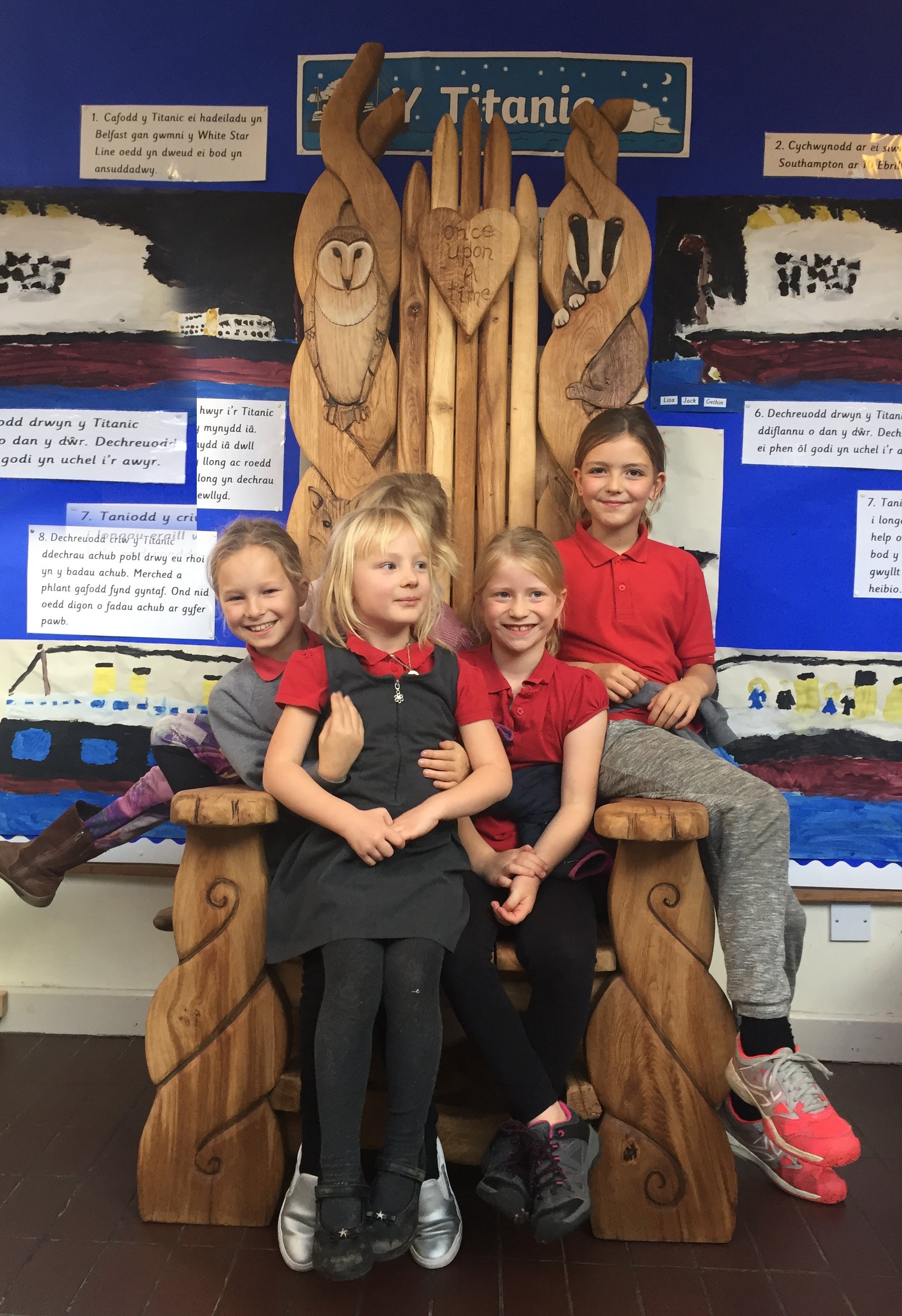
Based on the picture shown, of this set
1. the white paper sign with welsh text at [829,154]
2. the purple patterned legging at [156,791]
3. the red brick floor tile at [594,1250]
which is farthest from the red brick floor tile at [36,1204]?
the white paper sign with welsh text at [829,154]

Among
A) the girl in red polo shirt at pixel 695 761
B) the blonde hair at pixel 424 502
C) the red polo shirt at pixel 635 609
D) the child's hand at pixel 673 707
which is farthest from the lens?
the red polo shirt at pixel 635 609

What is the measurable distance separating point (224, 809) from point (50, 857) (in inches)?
35.2

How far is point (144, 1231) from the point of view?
77.2 inches

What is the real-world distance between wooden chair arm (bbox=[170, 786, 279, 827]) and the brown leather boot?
28.6 inches

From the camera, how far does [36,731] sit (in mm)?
2912

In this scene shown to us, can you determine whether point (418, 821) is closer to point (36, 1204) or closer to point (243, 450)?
point (36, 1204)

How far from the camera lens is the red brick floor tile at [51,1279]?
5.66 feet

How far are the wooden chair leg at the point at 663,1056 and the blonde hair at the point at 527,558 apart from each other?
1.93 ft

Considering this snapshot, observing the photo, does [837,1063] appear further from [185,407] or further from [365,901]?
[185,407]

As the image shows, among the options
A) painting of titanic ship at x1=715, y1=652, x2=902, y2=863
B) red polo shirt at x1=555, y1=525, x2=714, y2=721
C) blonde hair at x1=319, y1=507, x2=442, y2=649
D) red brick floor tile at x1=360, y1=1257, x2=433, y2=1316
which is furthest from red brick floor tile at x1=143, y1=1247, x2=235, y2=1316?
painting of titanic ship at x1=715, y1=652, x2=902, y2=863

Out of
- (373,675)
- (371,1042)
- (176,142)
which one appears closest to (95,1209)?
(371,1042)

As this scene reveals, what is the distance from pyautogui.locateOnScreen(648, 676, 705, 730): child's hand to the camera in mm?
2299

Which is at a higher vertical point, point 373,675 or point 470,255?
point 470,255

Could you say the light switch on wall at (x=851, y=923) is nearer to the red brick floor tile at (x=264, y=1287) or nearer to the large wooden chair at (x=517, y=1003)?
the large wooden chair at (x=517, y=1003)
